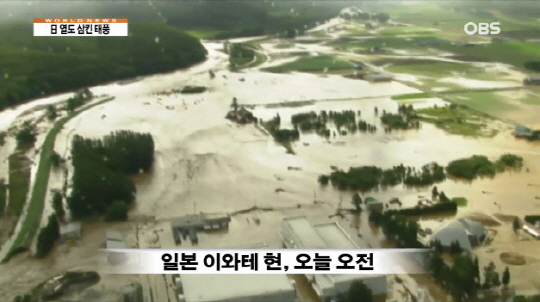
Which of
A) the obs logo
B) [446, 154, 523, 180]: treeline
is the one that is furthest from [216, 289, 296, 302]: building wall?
the obs logo

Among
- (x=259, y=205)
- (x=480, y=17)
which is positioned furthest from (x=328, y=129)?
(x=480, y=17)

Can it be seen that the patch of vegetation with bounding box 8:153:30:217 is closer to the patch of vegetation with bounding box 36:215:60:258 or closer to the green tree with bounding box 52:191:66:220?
the green tree with bounding box 52:191:66:220

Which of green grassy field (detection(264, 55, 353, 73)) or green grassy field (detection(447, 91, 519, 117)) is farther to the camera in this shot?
green grassy field (detection(264, 55, 353, 73))

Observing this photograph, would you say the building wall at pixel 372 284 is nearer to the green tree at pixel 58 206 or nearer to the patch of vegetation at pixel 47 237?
the patch of vegetation at pixel 47 237

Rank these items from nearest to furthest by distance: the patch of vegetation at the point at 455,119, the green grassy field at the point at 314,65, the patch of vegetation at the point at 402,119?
the patch of vegetation at the point at 455,119, the patch of vegetation at the point at 402,119, the green grassy field at the point at 314,65

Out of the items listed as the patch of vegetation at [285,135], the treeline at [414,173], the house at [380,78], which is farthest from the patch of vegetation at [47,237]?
the house at [380,78]
